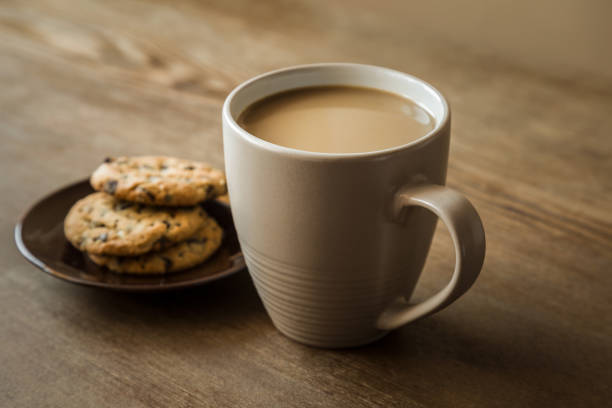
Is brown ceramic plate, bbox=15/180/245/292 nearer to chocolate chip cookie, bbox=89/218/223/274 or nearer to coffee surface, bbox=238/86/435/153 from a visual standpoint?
chocolate chip cookie, bbox=89/218/223/274

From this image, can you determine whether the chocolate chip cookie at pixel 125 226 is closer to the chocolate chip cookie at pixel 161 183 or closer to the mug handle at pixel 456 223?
the chocolate chip cookie at pixel 161 183

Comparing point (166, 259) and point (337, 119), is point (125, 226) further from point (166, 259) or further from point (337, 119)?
point (337, 119)

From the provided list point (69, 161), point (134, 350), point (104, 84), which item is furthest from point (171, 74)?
point (134, 350)

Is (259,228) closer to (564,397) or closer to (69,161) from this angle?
(564,397)

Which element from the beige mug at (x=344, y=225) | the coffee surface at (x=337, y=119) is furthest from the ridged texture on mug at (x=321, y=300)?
the coffee surface at (x=337, y=119)

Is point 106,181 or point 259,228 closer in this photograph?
point 259,228

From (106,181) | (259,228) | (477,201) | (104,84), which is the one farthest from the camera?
(104,84)

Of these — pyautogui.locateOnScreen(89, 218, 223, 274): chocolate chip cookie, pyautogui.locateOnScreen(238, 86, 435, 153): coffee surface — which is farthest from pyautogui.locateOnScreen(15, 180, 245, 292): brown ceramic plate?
pyautogui.locateOnScreen(238, 86, 435, 153): coffee surface
